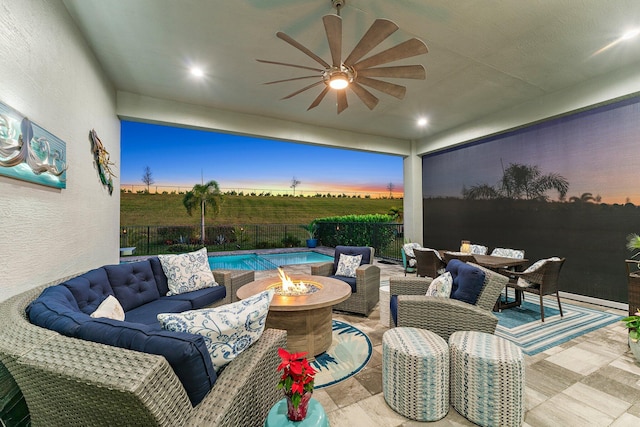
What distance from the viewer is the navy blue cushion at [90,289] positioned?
2035 mm

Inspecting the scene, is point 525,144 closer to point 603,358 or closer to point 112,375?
point 603,358

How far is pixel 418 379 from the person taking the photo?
1.73m

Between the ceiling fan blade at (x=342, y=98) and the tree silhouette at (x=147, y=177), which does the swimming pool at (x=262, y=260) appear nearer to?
the tree silhouette at (x=147, y=177)

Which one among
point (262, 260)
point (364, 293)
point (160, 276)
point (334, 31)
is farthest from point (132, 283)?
point (262, 260)

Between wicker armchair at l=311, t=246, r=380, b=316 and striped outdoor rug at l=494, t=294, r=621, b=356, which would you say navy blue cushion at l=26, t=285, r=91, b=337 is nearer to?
wicker armchair at l=311, t=246, r=380, b=316

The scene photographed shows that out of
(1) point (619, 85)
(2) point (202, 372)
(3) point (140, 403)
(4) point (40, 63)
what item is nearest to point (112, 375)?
(3) point (140, 403)

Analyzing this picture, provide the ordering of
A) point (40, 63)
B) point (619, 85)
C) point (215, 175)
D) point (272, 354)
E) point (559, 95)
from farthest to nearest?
point (215, 175)
point (559, 95)
point (619, 85)
point (40, 63)
point (272, 354)

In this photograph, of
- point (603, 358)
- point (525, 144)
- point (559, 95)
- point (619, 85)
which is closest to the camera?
point (603, 358)

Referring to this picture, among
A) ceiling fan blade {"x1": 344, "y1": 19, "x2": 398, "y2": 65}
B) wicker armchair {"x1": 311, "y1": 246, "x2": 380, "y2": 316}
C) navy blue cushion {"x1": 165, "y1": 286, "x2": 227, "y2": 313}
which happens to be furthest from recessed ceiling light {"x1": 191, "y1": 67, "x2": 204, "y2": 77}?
wicker armchair {"x1": 311, "y1": 246, "x2": 380, "y2": 316}

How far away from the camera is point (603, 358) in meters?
2.48

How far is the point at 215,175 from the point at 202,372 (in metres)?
11.9

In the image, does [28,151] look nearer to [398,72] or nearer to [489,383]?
[398,72]

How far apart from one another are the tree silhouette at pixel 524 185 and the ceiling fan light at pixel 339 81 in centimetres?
419

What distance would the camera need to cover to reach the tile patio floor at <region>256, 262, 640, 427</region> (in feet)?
5.71
